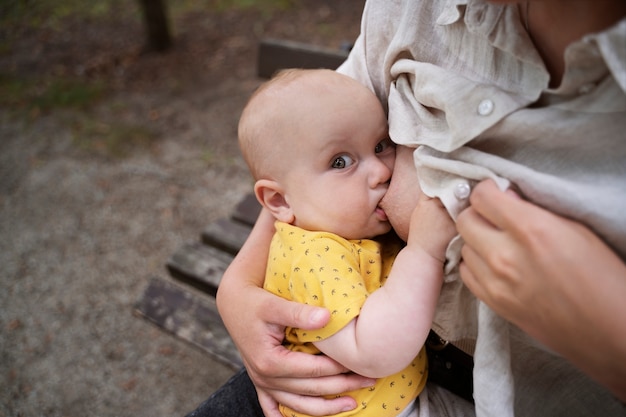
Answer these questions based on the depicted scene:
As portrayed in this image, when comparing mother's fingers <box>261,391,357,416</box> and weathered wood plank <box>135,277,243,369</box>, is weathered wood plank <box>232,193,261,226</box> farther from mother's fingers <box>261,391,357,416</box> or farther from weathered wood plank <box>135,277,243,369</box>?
mother's fingers <box>261,391,357,416</box>

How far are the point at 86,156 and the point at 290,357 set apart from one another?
3.67 meters

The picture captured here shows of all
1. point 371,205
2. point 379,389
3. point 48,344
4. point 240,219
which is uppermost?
point 371,205

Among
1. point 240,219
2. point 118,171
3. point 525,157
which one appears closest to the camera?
point 525,157

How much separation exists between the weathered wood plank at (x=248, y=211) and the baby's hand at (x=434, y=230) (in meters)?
1.56

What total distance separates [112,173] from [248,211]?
2036 millimetres

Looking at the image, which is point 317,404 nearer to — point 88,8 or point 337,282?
point 337,282

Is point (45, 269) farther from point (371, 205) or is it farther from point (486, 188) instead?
point (486, 188)

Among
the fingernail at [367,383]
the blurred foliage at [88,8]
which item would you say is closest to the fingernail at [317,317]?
the fingernail at [367,383]

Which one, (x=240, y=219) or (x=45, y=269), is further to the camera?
(x=45, y=269)

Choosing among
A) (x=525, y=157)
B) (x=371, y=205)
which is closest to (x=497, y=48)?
(x=525, y=157)

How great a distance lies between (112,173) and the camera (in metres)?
4.34

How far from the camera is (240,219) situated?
2770 mm

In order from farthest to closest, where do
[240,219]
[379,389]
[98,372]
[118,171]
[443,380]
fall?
[118,171]
[98,372]
[240,219]
[443,380]
[379,389]

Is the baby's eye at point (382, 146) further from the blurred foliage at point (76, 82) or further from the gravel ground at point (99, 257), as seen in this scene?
the blurred foliage at point (76, 82)
